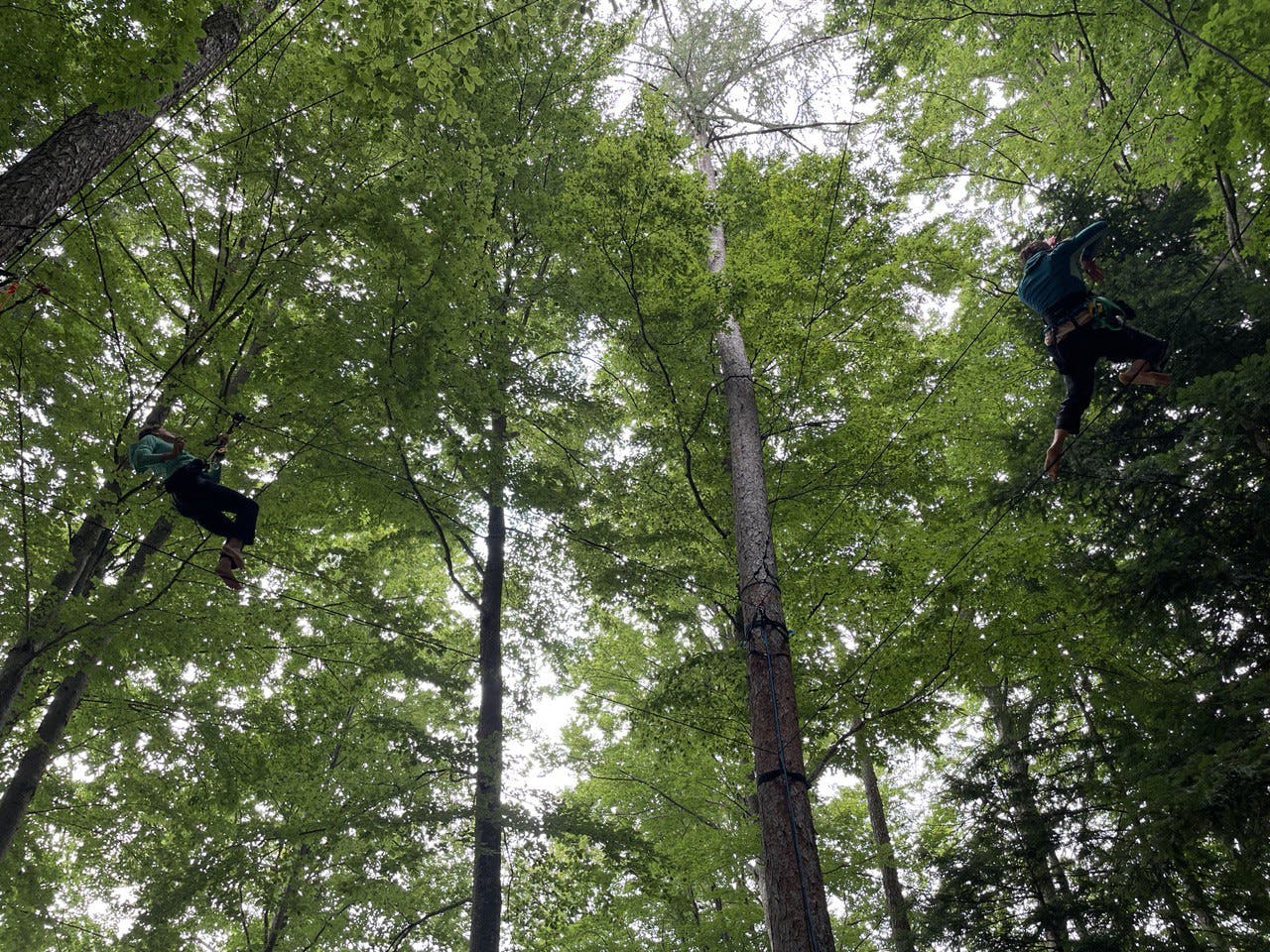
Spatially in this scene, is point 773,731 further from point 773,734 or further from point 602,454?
point 602,454

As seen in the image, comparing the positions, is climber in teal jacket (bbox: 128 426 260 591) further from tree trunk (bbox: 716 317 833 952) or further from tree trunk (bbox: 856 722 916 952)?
tree trunk (bbox: 856 722 916 952)

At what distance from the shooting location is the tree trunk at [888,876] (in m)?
8.94

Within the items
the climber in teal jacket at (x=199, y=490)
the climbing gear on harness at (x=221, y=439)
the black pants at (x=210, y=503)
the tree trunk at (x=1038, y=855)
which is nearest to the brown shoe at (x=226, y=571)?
the climber in teal jacket at (x=199, y=490)

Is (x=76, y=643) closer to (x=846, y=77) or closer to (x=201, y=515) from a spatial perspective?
(x=201, y=515)

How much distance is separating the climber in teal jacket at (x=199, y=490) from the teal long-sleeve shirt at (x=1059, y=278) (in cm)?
591

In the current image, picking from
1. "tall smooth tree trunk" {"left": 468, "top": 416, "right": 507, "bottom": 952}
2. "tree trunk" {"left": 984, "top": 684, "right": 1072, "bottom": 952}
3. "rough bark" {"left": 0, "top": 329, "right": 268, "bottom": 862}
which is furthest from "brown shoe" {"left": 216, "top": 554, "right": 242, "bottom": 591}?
"tree trunk" {"left": 984, "top": 684, "right": 1072, "bottom": 952}

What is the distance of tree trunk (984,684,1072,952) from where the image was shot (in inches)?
309

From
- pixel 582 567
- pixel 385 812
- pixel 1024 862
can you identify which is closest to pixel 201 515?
pixel 385 812

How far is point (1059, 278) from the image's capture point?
4.61 meters

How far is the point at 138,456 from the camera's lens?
530cm

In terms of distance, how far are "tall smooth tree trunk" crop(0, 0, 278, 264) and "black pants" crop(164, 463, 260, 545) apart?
1.84 meters

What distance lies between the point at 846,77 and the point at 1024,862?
1117 centimetres

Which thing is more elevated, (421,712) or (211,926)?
(421,712)

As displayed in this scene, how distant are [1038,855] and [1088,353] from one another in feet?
21.2
